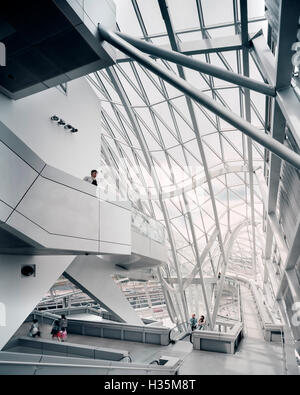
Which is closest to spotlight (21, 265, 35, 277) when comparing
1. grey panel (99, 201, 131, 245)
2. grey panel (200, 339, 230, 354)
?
grey panel (99, 201, 131, 245)

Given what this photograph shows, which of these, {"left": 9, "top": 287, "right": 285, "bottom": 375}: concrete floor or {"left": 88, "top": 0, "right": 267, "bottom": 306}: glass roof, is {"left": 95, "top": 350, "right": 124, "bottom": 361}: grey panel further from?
{"left": 88, "top": 0, "right": 267, "bottom": 306}: glass roof

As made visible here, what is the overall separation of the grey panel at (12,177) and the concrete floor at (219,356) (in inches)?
321

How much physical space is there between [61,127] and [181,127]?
48.0 feet

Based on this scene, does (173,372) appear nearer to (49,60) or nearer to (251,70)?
(49,60)

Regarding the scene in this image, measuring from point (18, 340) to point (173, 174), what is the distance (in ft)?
72.9

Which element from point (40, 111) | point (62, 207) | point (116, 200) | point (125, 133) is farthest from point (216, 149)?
point (62, 207)

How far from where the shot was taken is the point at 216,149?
29.2 meters

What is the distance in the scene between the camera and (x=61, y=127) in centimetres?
1309

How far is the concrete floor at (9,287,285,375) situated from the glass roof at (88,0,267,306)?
12.2 m

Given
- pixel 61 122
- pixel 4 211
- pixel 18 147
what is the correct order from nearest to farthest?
pixel 4 211 < pixel 18 147 < pixel 61 122

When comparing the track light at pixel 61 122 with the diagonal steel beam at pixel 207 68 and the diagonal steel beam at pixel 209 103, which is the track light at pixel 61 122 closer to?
the diagonal steel beam at pixel 207 68

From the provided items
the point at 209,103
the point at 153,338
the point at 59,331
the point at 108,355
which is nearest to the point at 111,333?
the point at 153,338

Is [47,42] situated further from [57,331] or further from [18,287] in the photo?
[57,331]

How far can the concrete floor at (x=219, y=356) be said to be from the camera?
10719 mm
